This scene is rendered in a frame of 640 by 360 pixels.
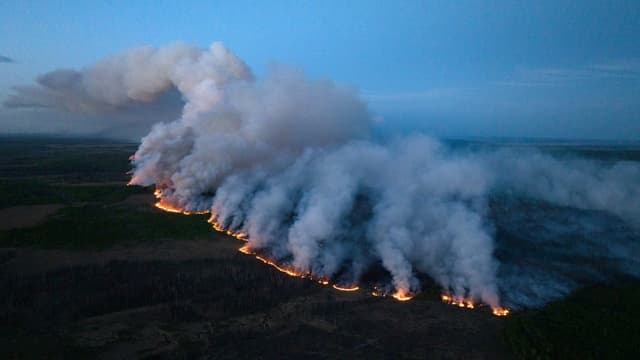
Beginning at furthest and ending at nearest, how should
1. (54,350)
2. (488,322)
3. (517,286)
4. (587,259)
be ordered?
1. (587,259)
2. (517,286)
3. (488,322)
4. (54,350)

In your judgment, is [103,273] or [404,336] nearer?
[404,336]

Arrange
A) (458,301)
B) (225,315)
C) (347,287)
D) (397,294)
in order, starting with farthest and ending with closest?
(347,287)
(397,294)
(458,301)
(225,315)

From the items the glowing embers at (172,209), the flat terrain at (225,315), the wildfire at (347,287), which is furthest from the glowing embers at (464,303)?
the glowing embers at (172,209)

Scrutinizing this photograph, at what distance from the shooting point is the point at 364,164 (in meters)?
67.6

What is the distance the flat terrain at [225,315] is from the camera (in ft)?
90.9

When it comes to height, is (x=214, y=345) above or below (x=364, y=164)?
below

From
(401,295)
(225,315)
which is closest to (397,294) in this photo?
(401,295)

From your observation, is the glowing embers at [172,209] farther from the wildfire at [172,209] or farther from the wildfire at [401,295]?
the wildfire at [401,295]

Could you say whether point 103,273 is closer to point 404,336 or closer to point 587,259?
point 404,336

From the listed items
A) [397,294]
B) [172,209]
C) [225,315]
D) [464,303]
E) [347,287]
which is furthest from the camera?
[172,209]

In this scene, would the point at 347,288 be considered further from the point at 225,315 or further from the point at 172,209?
the point at 172,209

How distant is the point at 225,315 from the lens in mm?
32062

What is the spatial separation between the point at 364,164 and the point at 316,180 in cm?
995

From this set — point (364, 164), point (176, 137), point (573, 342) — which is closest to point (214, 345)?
point (573, 342)
